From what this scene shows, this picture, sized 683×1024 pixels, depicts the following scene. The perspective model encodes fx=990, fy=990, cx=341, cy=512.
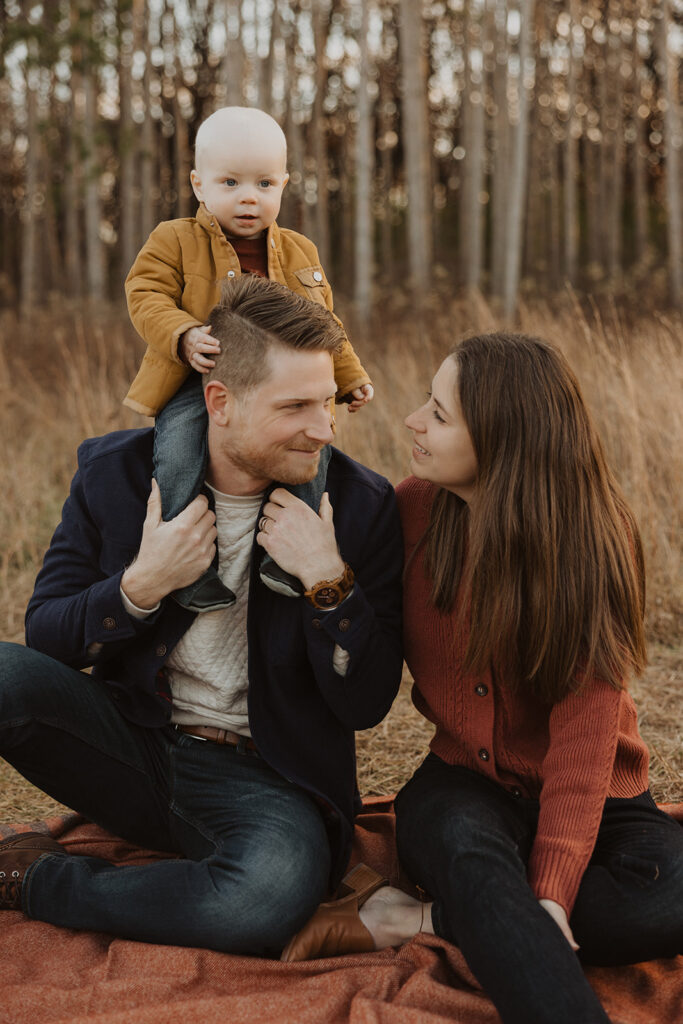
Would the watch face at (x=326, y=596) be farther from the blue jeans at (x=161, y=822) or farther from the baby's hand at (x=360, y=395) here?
the baby's hand at (x=360, y=395)

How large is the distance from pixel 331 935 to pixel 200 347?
57.2 inches

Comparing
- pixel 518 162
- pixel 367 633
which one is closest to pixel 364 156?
pixel 518 162

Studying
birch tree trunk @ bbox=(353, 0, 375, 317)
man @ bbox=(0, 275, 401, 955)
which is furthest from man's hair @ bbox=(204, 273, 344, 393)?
birch tree trunk @ bbox=(353, 0, 375, 317)

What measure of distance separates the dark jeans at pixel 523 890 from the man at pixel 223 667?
0.25 metres

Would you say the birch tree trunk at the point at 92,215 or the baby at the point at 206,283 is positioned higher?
the birch tree trunk at the point at 92,215

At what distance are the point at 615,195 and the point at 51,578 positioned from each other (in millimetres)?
17323

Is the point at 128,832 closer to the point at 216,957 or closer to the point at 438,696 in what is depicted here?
the point at 216,957

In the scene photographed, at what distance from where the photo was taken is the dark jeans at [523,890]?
183 cm

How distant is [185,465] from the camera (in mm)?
2451

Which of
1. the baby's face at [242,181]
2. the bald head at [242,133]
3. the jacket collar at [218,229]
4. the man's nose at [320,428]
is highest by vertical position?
the bald head at [242,133]

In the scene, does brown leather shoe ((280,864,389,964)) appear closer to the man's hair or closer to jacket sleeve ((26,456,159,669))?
jacket sleeve ((26,456,159,669))

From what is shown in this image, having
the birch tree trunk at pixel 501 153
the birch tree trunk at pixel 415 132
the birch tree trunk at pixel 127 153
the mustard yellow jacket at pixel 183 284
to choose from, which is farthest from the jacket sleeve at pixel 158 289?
the birch tree trunk at pixel 127 153

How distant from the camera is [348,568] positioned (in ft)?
7.73

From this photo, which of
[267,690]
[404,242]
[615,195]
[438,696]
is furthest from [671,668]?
[404,242]
